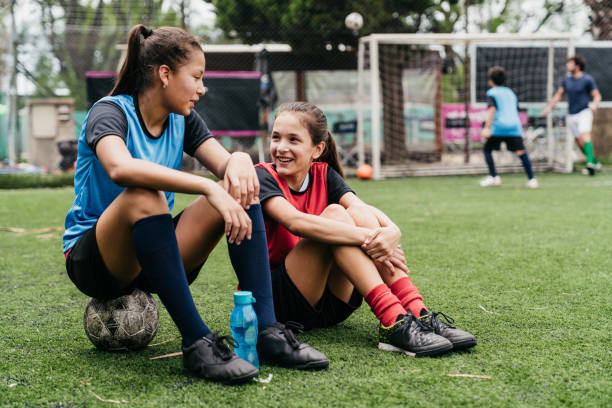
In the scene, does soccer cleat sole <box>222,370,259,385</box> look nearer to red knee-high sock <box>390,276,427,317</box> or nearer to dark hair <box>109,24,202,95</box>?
red knee-high sock <box>390,276,427,317</box>

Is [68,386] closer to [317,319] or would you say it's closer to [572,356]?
[317,319]

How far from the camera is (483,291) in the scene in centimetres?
325

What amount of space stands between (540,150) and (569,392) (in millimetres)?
13361

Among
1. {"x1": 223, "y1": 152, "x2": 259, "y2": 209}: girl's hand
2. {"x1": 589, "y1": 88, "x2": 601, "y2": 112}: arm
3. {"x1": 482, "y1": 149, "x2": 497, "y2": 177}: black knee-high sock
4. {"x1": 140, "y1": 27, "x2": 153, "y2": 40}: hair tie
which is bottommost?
{"x1": 482, "y1": 149, "x2": 497, "y2": 177}: black knee-high sock

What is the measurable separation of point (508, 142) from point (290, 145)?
7620mm

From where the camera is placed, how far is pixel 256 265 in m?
2.14

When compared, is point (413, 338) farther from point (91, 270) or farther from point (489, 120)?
point (489, 120)

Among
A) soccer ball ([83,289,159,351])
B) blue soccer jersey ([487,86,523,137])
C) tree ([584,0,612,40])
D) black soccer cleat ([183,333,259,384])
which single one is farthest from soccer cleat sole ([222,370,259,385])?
tree ([584,0,612,40])

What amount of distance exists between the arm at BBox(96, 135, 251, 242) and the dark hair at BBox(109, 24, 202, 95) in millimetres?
319

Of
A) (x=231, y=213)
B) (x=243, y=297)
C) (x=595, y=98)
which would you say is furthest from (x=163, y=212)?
(x=595, y=98)

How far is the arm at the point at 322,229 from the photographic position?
7.57 feet

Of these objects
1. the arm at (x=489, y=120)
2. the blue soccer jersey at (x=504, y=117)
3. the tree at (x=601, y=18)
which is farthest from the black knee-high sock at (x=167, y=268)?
the tree at (x=601, y=18)

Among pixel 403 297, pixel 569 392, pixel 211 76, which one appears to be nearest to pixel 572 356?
pixel 569 392

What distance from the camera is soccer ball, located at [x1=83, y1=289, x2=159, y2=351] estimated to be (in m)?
2.31
